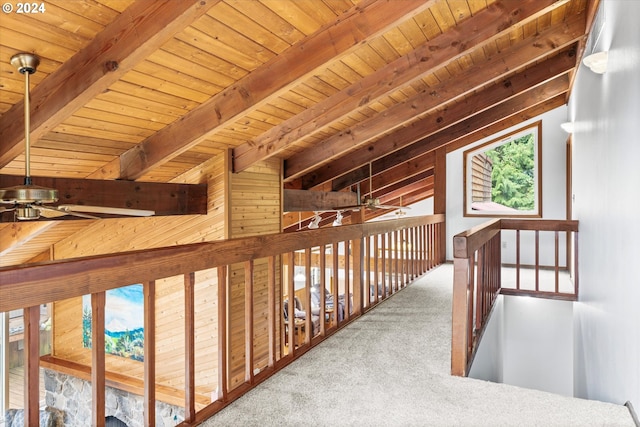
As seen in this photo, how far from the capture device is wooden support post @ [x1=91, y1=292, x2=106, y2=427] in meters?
1.53

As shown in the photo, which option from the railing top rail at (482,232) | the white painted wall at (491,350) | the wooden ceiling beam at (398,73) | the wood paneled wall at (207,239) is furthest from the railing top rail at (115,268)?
the wood paneled wall at (207,239)

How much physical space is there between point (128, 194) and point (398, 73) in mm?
2906

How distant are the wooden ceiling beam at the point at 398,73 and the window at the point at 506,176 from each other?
12.0 ft

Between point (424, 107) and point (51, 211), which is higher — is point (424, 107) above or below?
above

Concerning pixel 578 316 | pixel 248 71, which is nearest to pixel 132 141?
pixel 248 71

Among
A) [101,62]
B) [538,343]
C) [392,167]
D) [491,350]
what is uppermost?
[101,62]

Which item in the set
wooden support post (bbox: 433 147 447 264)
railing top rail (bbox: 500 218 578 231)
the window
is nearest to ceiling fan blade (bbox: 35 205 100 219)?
railing top rail (bbox: 500 218 578 231)

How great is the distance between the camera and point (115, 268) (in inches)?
60.7

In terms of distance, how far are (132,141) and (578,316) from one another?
16.3ft

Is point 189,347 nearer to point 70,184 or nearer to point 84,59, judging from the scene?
point 84,59

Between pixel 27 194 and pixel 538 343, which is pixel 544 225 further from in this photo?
pixel 27 194

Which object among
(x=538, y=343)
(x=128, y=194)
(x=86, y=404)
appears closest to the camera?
(x=128, y=194)

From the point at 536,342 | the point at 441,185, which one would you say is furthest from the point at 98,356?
the point at 441,185

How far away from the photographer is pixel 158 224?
18.5ft
